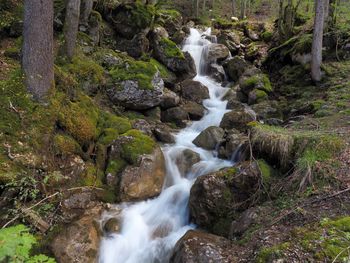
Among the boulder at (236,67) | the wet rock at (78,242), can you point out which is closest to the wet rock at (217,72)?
the boulder at (236,67)

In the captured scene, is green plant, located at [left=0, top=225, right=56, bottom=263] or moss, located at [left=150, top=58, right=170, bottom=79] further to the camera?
moss, located at [left=150, top=58, right=170, bottom=79]

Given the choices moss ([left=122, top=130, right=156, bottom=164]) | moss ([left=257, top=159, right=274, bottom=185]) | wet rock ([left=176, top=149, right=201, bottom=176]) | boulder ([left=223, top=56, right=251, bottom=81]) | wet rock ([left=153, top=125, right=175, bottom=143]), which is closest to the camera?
moss ([left=257, top=159, right=274, bottom=185])

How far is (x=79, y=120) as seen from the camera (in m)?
7.25

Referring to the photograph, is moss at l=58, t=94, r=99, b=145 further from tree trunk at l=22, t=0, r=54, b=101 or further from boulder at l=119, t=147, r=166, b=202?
boulder at l=119, t=147, r=166, b=202

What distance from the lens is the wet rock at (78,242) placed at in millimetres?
5113

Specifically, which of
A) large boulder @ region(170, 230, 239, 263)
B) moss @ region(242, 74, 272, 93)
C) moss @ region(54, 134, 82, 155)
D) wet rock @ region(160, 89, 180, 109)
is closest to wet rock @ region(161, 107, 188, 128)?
wet rock @ region(160, 89, 180, 109)

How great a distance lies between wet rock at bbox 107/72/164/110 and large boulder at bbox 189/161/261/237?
451 centimetres

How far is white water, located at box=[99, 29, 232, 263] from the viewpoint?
596 centimetres

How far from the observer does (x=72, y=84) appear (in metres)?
7.79

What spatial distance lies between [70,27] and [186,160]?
17.5ft

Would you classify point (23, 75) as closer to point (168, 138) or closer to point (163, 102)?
point (168, 138)

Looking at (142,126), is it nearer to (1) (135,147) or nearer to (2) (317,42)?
(1) (135,147)

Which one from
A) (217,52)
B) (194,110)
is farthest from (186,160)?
(217,52)

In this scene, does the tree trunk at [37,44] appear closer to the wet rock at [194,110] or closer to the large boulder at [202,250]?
the large boulder at [202,250]
